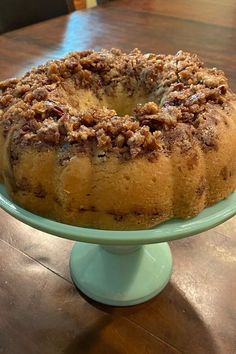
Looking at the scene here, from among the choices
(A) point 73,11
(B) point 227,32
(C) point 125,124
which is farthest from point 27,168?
(A) point 73,11

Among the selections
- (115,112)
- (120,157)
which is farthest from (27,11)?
(120,157)

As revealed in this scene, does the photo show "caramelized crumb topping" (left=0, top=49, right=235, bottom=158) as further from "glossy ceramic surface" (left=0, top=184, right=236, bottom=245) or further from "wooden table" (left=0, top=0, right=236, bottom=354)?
"wooden table" (left=0, top=0, right=236, bottom=354)

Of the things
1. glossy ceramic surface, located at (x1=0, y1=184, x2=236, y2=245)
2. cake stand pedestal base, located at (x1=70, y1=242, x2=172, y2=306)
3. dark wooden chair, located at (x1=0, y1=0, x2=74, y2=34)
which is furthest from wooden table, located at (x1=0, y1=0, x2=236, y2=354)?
dark wooden chair, located at (x1=0, y1=0, x2=74, y2=34)

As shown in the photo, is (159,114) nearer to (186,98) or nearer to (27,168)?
(186,98)

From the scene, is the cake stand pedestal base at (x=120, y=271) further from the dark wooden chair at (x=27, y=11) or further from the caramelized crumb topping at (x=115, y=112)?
the dark wooden chair at (x=27, y=11)

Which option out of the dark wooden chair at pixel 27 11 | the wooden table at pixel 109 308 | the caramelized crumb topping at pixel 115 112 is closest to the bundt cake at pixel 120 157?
the caramelized crumb topping at pixel 115 112

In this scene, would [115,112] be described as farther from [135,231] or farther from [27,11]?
[27,11]
